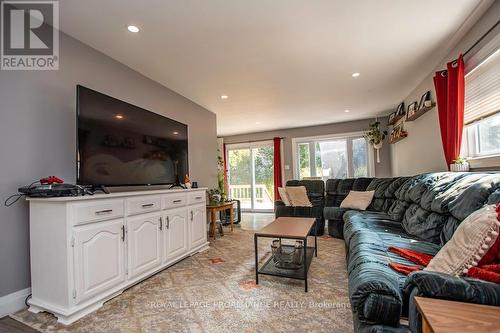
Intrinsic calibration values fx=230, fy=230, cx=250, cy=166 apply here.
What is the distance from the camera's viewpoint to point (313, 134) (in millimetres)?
6352

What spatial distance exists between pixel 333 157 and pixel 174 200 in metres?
4.77

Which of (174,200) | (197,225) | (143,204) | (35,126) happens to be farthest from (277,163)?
(35,126)

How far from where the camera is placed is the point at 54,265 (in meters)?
1.72

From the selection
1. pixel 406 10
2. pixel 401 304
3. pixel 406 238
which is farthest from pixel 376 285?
pixel 406 10

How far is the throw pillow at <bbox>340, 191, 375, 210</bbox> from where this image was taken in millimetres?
3570

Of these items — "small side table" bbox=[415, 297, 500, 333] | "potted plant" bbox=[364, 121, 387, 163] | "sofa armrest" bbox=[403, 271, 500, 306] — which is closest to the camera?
"small side table" bbox=[415, 297, 500, 333]

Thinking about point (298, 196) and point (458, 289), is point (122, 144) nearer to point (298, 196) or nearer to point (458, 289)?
point (458, 289)

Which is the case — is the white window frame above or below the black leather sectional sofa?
above

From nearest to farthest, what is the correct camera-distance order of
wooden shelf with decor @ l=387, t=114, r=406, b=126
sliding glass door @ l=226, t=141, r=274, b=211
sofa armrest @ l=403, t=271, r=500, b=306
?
sofa armrest @ l=403, t=271, r=500, b=306
wooden shelf with decor @ l=387, t=114, r=406, b=126
sliding glass door @ l=226, t=141, r=274, b=211

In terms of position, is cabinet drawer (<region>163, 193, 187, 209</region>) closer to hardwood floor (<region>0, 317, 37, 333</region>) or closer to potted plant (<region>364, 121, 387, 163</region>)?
hardwood floor (<region>0, 317, 37, 333</region>)

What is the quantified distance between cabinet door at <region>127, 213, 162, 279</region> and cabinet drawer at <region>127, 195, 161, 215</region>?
60mm

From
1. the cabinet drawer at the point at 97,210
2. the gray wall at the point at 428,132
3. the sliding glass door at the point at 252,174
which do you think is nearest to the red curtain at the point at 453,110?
the gray wall at the point at 428,132

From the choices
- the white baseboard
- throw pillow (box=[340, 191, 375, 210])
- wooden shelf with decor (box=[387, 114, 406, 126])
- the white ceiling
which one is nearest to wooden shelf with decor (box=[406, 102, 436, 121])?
the white ceiling

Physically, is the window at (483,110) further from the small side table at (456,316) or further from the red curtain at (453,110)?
the small side table at (456,316)
